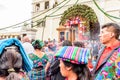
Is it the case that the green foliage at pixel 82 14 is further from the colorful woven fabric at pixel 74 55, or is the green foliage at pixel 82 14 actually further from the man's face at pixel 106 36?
the colorful woven fabric at pixel 74 55

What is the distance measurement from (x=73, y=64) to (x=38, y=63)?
122 inches

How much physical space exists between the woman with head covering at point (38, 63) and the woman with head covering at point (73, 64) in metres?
3.02

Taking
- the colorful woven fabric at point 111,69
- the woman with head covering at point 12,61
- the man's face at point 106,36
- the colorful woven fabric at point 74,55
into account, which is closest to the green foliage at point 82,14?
the man's face at point 106,36

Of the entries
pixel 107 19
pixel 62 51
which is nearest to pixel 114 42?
pixel 62 51

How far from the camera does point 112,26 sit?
13.2 ft

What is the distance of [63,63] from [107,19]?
769 inches

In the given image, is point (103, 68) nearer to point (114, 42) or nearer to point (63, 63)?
point (114, 42)

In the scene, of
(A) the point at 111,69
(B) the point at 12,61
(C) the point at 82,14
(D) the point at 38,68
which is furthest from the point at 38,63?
(C) the point at 82,14

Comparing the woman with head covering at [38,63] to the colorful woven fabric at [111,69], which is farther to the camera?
the woman with head covering at [38,63]

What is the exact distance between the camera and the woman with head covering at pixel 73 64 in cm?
258

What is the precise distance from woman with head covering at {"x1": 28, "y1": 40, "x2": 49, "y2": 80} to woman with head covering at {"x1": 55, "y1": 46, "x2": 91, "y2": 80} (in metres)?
3.02

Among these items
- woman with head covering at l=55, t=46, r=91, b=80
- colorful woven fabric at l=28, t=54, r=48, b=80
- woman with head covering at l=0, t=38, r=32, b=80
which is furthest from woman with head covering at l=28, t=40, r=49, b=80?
woman with head covering at l=0, t=38, r=32, b=80

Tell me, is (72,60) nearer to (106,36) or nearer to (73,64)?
(73,64)

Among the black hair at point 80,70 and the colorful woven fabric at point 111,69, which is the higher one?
the black hair at point 80,70
